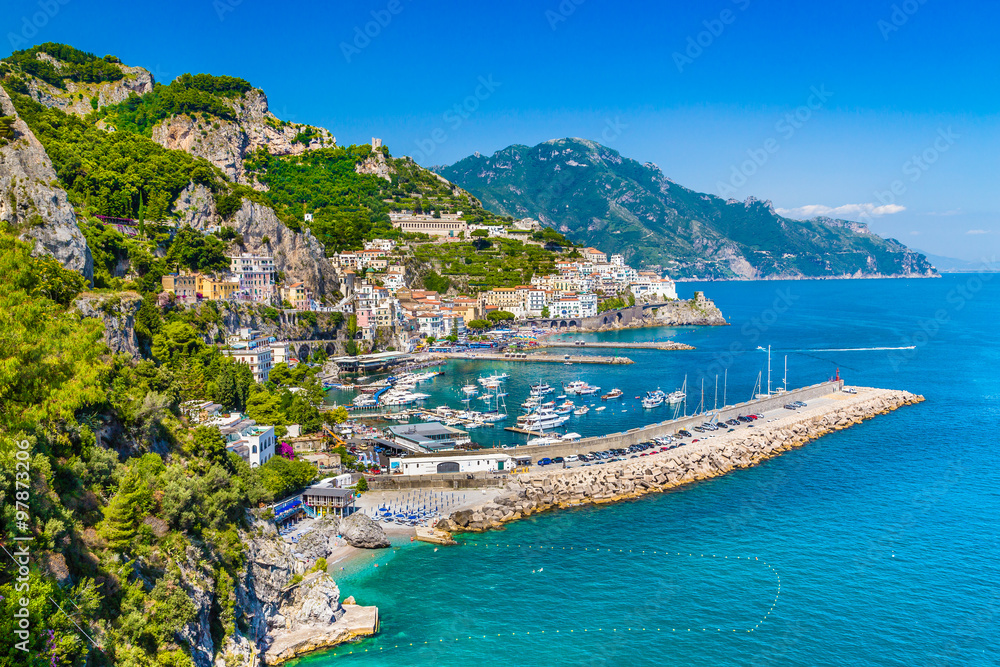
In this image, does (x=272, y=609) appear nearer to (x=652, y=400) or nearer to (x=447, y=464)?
(x=447, y=464)

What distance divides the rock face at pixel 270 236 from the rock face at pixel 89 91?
24.1 m

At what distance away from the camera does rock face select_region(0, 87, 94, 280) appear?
77.8 ft

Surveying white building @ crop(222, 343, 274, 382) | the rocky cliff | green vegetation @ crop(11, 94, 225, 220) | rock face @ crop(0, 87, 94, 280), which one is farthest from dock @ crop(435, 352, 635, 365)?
the rocky cliff

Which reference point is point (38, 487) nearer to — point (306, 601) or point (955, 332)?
point (306, 601)

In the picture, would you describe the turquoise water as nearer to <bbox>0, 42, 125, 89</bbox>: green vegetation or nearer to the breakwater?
the breakwater

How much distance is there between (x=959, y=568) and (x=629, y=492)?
34.5 ft

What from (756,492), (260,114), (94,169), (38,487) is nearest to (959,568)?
(756,492)

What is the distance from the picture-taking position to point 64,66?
71.2 metres

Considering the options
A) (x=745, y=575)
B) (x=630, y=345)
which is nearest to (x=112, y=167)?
(x=630, y=345)

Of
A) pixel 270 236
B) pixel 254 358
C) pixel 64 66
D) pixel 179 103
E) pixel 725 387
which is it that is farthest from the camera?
pixel 179 103

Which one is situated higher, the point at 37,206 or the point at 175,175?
the point at 175,175

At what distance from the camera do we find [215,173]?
5762 centimetres

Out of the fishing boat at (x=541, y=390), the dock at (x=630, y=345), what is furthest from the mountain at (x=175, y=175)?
the fishing boat at (x=541, y=390)

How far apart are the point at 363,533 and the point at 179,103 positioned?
6872 cm
